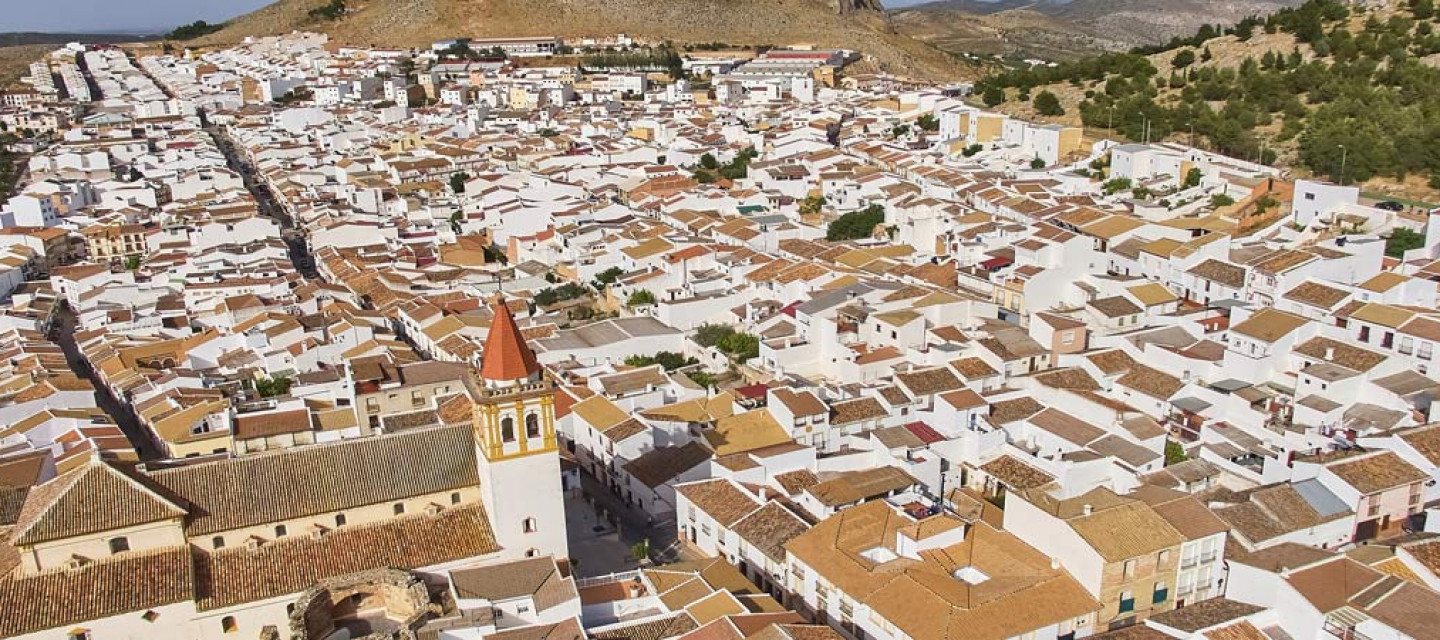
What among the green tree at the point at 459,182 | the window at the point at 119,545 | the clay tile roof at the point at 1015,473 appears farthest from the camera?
the green tree at the point at 459,182

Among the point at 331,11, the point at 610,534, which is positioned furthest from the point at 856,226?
the point at 331,11

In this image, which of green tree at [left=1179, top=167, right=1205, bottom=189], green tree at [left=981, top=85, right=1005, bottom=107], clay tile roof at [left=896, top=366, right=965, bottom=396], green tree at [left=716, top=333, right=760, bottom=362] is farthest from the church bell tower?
green tree at [left=981, top=85, right=1005, bottom=107]

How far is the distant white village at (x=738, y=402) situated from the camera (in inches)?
628

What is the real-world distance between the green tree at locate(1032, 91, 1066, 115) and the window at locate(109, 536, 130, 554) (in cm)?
5134

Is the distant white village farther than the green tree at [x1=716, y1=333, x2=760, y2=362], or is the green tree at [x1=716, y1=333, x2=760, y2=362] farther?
the green tree at [x1=716, y1=333, x2=760, y2=362]

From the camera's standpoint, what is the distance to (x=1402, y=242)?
30641mm

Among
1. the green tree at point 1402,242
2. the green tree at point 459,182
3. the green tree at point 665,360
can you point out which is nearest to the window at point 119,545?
the green tree at point 665,360

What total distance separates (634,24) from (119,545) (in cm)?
10363

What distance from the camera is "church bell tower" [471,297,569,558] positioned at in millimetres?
16656

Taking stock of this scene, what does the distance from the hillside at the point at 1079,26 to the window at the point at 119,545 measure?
5263 inches

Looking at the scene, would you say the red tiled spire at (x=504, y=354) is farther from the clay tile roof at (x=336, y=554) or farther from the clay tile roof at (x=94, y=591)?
the clay tile roof at (x=94, y=591)

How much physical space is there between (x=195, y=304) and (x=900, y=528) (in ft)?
90.0

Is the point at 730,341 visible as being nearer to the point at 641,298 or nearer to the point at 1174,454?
the point at 641,298

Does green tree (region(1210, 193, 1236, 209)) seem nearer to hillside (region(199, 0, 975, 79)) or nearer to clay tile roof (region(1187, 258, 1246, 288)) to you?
clay tile roof (region(1187, 258, 1246, 288))
